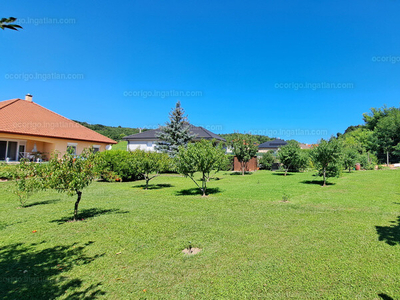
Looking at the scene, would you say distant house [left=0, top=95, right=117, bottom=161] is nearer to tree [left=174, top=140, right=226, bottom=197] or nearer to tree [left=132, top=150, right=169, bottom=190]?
tree [left=132, top=150, right=169, bottom=190]

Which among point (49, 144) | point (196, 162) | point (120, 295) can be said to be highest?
point (49, 144)

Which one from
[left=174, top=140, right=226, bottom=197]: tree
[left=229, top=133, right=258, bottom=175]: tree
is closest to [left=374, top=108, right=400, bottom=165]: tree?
[left=229, top=133, right=258, bottom=175]: tree

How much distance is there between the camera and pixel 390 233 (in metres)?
5.12

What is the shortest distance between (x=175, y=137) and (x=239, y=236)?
2200 cm

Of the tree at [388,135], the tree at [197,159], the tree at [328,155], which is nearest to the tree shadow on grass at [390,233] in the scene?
the tree at [197,159]

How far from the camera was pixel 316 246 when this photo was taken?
4.44m

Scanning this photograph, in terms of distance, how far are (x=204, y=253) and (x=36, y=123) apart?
22.9 m

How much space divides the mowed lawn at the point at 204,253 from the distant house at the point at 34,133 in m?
13.8

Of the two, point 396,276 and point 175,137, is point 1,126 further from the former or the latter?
point 396,276

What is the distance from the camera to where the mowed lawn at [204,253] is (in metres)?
3.10

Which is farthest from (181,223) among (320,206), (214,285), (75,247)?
(320,206)

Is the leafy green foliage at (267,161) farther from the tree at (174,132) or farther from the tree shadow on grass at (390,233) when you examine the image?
the tree shadow on grass at (390,233)

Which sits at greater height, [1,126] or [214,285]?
[1,126]

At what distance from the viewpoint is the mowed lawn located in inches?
122
